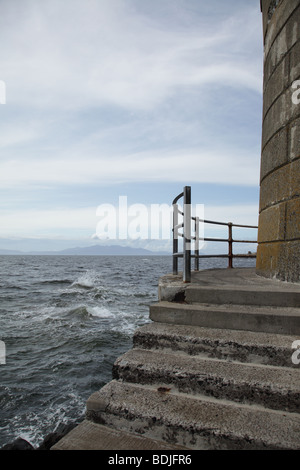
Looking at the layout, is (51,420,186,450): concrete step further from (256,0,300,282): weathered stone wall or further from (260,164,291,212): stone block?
(260,164,291,212): stone block

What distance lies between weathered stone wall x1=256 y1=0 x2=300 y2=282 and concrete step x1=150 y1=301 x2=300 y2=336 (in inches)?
41.5

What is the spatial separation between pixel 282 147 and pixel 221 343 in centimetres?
283

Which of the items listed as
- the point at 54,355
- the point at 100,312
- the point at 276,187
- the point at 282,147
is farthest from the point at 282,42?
the point at 100,312

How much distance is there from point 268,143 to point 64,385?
18.6 ft

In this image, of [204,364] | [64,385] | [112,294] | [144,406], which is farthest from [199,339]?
[112,294]

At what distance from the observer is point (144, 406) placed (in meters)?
2.45

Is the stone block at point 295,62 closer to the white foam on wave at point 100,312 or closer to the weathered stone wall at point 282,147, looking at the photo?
the weathered stone wall at point 282,147

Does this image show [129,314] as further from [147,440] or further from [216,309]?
[147,440]

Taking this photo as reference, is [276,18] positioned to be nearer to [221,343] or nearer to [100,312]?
[221,343]

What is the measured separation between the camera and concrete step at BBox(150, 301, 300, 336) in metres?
3.01

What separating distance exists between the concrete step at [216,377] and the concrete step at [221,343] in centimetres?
7

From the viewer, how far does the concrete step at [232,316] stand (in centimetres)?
301

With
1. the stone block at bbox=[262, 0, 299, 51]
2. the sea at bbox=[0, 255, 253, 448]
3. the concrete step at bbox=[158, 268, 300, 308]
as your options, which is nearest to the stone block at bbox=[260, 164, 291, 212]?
the concrete step at bbox=[158, 268, 300, 308]

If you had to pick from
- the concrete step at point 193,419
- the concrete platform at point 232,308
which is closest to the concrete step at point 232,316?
the concrete platform at point 232,308
